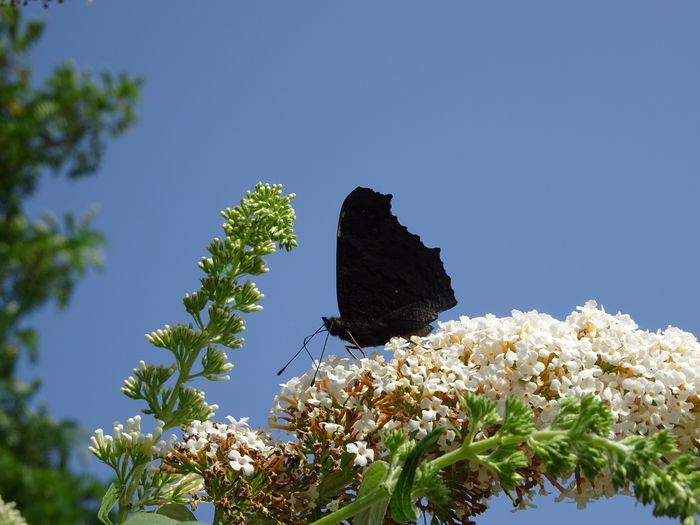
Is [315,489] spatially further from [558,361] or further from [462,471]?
[558,361]

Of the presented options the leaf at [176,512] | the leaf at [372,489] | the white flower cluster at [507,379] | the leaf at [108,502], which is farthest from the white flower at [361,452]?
the leaf at [108,502]

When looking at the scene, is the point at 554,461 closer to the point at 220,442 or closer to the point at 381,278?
the point at 220,442

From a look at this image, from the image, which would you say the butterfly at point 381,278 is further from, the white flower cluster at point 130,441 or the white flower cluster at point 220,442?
the white flower cluster at point 130,441

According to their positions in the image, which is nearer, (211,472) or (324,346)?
(211,472)

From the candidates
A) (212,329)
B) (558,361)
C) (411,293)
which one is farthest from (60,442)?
(411,293)

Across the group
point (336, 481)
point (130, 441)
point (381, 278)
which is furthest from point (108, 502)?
point (381, 278)

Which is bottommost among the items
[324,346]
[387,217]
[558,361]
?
[558,361]
